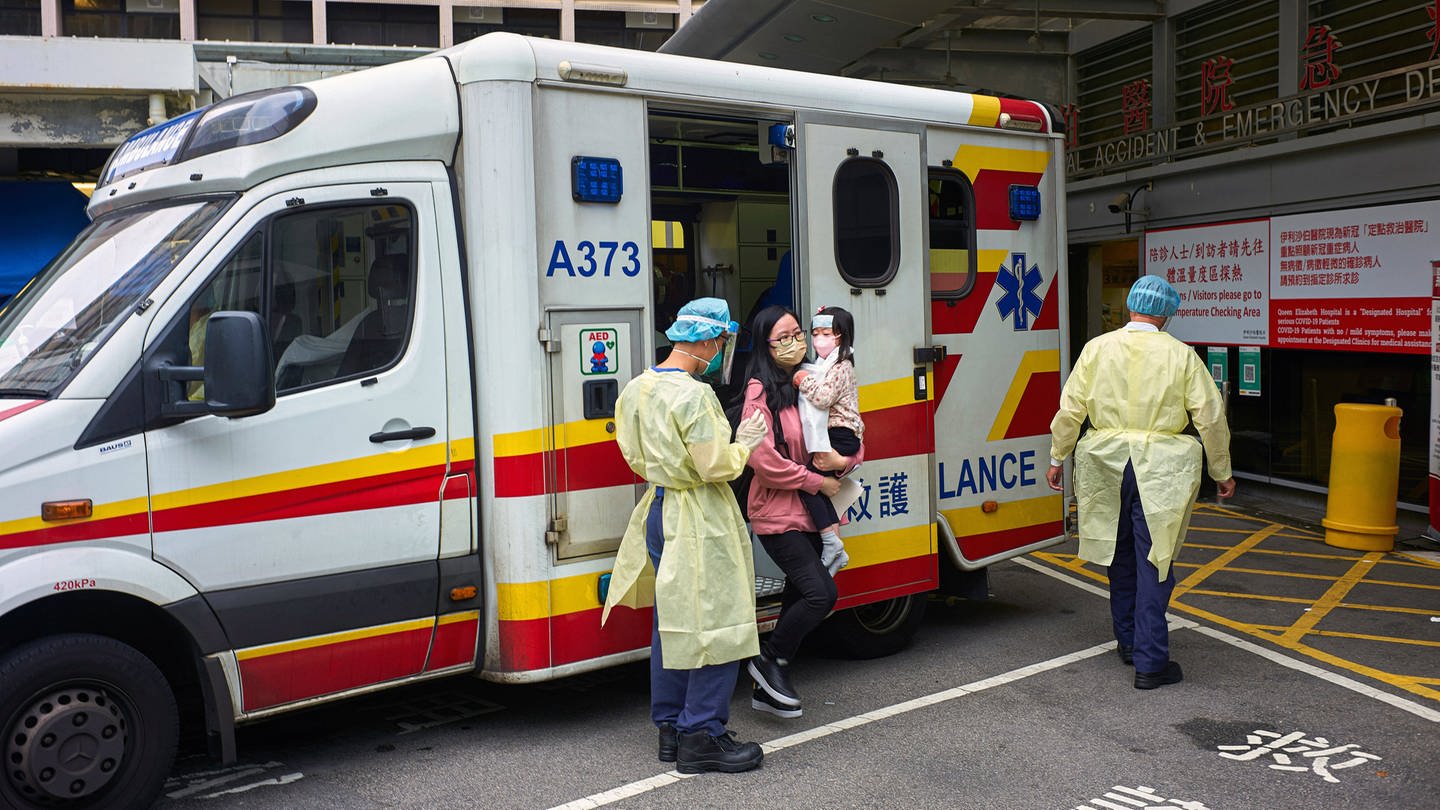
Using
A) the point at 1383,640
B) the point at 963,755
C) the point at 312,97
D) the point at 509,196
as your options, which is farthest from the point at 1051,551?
the point at 312,97

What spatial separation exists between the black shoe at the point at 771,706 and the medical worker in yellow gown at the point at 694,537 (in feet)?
1.78

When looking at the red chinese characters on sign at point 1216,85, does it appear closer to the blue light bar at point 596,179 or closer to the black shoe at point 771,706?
the blue light bar at point 596,179

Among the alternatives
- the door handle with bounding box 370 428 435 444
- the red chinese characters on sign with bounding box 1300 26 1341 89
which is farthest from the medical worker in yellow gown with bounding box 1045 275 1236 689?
the red chinese characters on sign with bounding box 1300 26 1341 89

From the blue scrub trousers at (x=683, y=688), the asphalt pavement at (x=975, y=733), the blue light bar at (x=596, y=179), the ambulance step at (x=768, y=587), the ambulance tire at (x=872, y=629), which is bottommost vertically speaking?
the asphalt pavement at (x=975, y=733)

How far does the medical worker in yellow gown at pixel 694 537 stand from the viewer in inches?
183

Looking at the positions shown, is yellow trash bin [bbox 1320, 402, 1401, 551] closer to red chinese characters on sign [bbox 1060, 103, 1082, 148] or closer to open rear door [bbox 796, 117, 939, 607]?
open rear door [bbox 796, 117, 939, 607]

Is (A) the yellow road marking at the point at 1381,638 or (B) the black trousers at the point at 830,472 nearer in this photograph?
(B) the black trousers at the point at 830,472

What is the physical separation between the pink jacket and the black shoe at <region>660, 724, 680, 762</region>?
923 mm

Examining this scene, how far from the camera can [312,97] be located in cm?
470

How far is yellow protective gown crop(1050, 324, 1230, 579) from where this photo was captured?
5.92 metres

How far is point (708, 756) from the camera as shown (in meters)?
4.80

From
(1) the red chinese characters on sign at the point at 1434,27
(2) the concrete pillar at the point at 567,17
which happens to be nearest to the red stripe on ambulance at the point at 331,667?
(1) the red chinese characters on sign at the point at 1434,27

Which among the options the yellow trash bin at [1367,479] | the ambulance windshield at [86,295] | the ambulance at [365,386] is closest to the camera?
the ambulance at [365,386]

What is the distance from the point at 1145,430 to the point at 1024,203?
153cm
